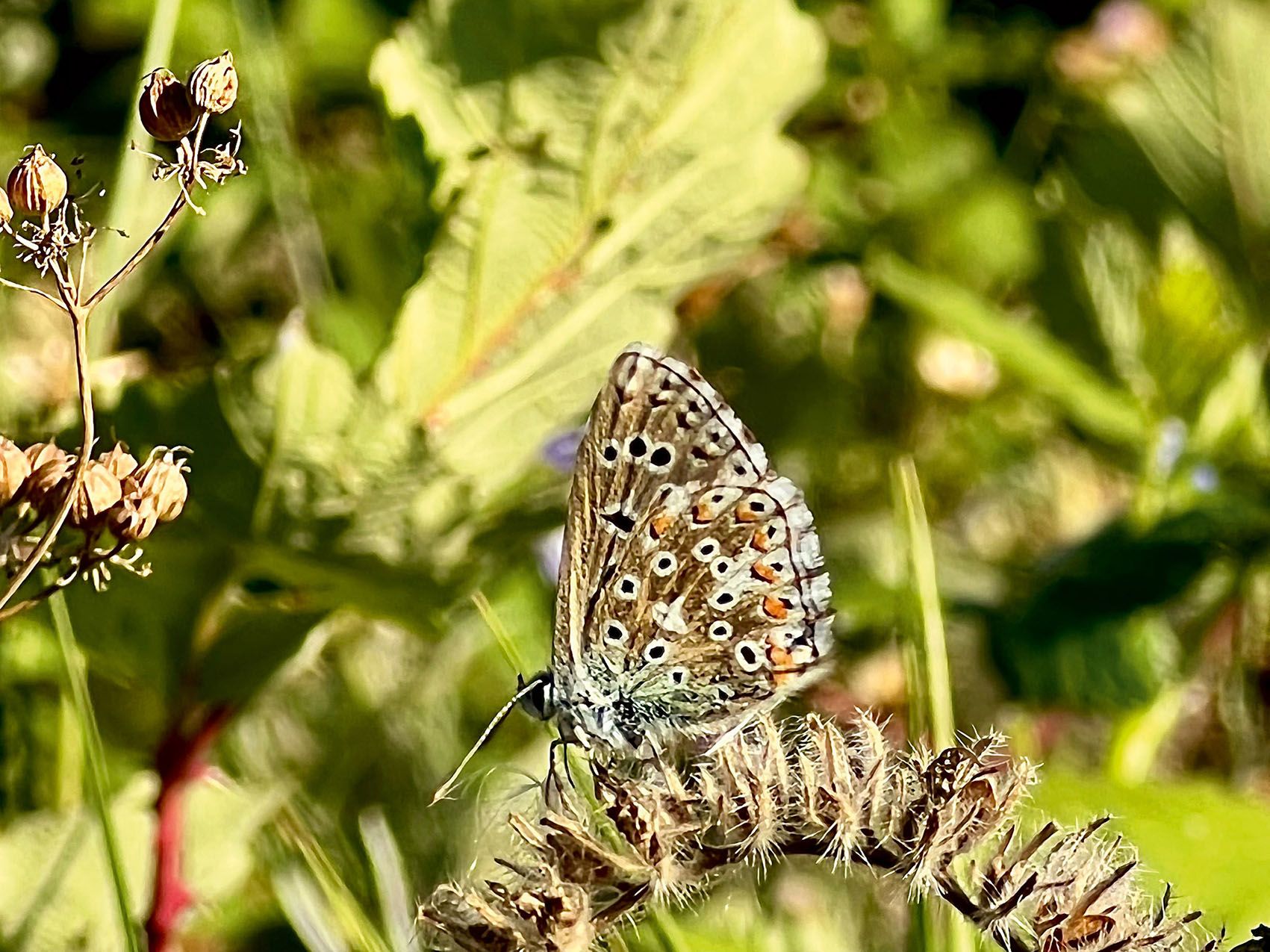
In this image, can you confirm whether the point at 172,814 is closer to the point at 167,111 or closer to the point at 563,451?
the point at 167,111

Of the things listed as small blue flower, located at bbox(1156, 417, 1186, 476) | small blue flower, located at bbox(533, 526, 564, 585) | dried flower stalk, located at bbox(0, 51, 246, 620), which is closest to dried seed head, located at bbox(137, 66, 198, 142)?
dried flower stalk, located at bbox(0, 51, 246, 620)

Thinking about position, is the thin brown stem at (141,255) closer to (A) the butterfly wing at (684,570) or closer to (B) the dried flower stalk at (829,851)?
(B) the dried flower stalk at (829,851)

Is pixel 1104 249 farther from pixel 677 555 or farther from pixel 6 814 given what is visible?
pixel 6 814

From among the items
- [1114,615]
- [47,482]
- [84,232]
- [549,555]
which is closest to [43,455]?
[47,482]

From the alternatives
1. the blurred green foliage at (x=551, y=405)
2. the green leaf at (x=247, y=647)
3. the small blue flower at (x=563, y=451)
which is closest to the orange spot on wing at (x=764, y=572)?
the blurred green foliage at (x=551, y=405)

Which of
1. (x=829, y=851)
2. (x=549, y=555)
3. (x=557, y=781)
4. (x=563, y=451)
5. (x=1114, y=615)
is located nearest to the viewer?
(x=829, y=851)
